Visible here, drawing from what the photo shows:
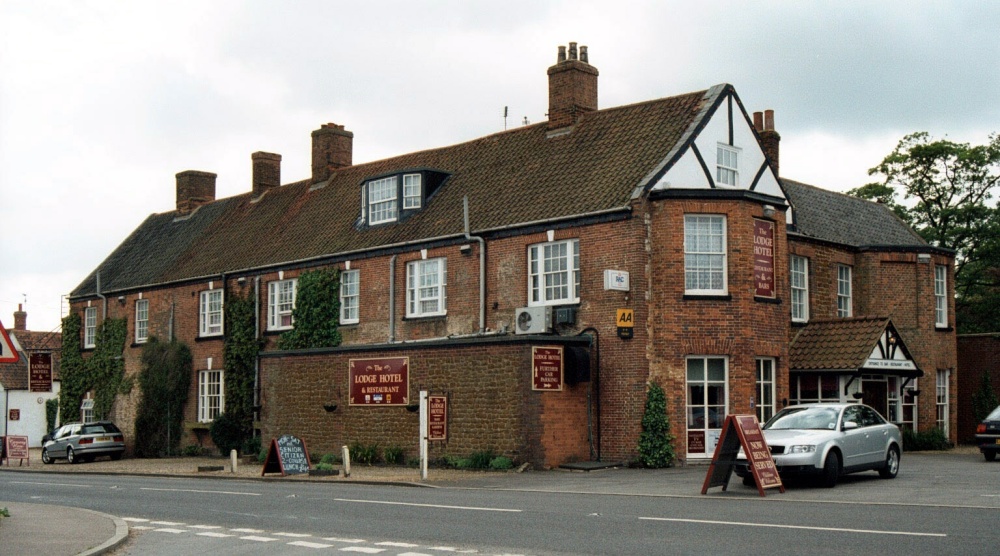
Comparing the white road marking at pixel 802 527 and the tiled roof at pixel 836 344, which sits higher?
the tiled roof at pixel 836 344

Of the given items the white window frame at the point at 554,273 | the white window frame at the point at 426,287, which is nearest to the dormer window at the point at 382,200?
the white window frame at the point at 426,287

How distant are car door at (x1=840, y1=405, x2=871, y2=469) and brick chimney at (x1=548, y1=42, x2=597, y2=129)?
48.3 ft

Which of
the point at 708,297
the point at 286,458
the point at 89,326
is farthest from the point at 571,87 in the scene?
the point at 89,326

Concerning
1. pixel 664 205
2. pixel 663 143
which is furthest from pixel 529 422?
pixel 663 143

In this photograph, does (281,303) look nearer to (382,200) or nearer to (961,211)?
(382,200)

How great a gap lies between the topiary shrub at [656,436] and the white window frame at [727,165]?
6.29m

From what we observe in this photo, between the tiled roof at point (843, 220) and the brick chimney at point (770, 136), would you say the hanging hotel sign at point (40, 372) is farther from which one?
the tiled roof at point (843, 220)

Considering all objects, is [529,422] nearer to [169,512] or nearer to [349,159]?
[169,512]

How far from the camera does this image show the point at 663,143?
2891cm

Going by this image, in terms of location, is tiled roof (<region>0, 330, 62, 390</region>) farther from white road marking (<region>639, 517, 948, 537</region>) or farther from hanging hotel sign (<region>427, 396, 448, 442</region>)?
white road marking (<region>639, 517, 948, 537</region>)

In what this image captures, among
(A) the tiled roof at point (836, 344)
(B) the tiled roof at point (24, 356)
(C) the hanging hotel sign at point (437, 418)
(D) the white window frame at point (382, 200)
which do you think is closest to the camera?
(C) the hanging hotel sign at point (437, 418)

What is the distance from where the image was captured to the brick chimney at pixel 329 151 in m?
41.7

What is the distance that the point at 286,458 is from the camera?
2666 cm

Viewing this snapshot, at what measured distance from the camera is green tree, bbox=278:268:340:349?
35656 mm
